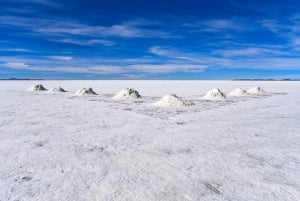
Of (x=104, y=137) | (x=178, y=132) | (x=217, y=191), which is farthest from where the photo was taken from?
(x=178, y=132)

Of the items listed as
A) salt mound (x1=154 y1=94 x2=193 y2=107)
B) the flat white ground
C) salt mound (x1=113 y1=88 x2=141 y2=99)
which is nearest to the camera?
the flat white ground

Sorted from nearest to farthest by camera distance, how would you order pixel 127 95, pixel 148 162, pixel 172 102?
1. pixel 148 162
2. pixel 172 102
3. pixel 127 95

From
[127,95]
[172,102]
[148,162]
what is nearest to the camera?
[148,162]

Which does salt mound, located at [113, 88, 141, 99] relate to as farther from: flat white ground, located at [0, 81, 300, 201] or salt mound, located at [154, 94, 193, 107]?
flat white ground, located at [0, 81, 300, 201]

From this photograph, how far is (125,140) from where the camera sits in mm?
6152

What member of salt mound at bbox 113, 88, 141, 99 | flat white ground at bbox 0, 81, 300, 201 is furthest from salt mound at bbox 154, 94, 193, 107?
flat white ground at bbox 0, 81, 300, 201

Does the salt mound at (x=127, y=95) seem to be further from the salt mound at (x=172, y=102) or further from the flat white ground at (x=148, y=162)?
the flat white ground at (x=148, y=162)

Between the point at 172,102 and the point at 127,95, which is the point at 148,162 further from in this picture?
the point at 127,95

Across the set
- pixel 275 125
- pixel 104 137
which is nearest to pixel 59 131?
pixel 104 137

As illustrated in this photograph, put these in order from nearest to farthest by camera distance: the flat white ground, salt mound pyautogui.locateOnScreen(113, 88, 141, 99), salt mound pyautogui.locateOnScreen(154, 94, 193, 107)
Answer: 1. the flat white ground
2. salt mound pyautogui.locateOnScreen(154, 94, 193, 107)
3. salt mound pyautogui.locateOnScreen(113, 88, 141, 99)

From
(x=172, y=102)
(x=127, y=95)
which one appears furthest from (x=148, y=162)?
(x=127, y=95)

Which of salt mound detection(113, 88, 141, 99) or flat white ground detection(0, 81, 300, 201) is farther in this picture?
salt mound detection(113, 88, 141, 99)

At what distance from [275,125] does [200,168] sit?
4.84 meters

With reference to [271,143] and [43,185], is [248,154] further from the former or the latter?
[43,185]
